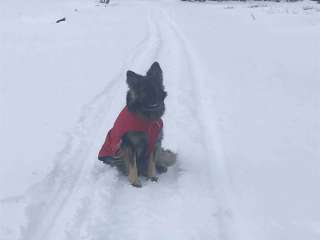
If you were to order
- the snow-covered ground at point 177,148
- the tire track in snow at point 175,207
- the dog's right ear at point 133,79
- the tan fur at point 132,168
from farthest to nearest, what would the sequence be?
the tan fur at point 132,168, the dog's right ear at point 133,79, the snow-covered ground at point 177,148, the tire track in snow at point 175,207

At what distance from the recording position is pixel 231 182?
214 inches

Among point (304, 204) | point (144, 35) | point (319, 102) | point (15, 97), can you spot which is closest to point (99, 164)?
point (304, 204)

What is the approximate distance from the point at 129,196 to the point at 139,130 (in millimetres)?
725

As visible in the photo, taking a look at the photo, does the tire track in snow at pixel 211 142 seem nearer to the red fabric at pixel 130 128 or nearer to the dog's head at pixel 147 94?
the red fabric at pixel 130 128

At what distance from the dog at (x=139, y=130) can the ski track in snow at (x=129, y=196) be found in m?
0.20

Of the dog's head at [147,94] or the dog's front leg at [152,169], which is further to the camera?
the dog's front leg at [152,169]

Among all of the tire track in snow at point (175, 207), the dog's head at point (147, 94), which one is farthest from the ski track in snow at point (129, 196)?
the dog's head at point (147, 94)

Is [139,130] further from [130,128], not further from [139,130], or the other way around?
[130,128]

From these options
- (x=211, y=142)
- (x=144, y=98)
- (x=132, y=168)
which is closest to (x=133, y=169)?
(x=132, y=168)

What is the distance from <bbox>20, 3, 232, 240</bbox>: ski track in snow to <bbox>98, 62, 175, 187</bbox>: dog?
0.20 metres

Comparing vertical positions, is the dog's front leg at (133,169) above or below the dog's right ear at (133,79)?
below

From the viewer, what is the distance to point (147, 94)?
4.96m

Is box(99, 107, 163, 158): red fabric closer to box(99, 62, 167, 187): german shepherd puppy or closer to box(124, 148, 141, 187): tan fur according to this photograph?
box(99, 62, 167, 187): german shepherd puppy

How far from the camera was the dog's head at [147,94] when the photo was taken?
16.1 ft
